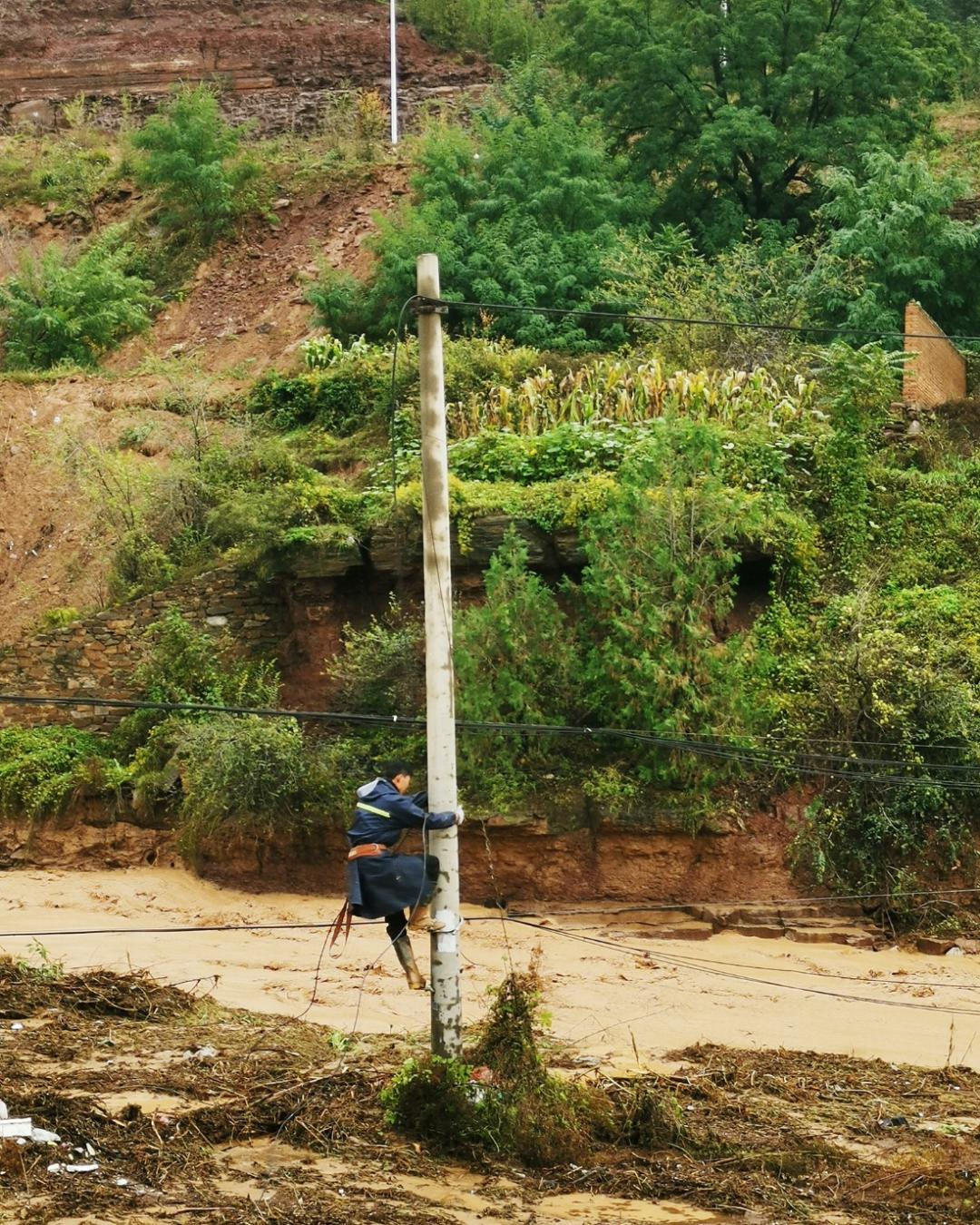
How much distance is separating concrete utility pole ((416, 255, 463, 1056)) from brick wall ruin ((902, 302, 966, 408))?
1283 cm

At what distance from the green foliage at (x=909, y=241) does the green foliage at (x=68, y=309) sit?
12707mm

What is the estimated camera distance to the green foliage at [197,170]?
34906mm

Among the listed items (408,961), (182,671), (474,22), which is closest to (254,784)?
(182,671)

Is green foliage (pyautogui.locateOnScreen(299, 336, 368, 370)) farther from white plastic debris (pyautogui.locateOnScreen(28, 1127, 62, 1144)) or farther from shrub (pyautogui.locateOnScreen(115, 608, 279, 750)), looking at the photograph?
white plastic debris (pyautogui.locateOnScreen(28, 1127, 62, 1144))

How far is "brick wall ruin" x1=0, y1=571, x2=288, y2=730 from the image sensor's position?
22.8 metres

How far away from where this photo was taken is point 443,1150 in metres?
12.3

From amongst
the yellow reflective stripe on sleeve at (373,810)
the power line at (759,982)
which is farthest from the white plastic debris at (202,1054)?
the power line at (759,982)

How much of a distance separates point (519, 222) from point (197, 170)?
29.0 feet

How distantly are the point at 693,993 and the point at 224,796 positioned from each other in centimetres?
571

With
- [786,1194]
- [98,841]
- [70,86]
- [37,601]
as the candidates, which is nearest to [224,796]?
[98,841]

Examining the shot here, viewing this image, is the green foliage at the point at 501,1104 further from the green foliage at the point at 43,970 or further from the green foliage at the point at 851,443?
the green foliage at the point at 851,443

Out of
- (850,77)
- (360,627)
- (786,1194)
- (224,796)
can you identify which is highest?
(850,77)

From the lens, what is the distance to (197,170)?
34.9 metres

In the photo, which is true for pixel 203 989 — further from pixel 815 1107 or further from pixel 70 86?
pixel 70 86
